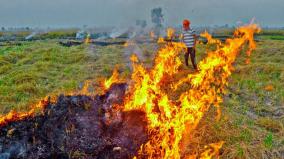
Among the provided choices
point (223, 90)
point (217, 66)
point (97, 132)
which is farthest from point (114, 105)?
point (217, 66)

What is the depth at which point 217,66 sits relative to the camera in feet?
47.2

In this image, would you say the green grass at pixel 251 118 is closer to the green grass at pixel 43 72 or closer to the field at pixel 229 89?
the field at pixel 229 89

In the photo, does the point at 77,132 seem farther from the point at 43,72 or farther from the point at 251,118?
the point at 43,72

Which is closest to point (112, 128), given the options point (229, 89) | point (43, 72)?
point (229, 89)

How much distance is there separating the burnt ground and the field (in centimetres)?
161

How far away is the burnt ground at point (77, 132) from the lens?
593 centimetres

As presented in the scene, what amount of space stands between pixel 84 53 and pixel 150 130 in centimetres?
1479

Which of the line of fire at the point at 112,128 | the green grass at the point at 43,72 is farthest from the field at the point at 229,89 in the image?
the line of fire at the point at 112,128

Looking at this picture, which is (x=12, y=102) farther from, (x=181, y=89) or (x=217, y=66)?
(x=217, y=66)

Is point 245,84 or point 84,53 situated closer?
point 245,84

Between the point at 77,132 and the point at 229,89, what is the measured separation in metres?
7.33

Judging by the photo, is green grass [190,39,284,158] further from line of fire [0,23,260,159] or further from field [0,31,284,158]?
line of fire [0,23,260,159]

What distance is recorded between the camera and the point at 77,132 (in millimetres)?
6461

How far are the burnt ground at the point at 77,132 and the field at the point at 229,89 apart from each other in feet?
5.28
